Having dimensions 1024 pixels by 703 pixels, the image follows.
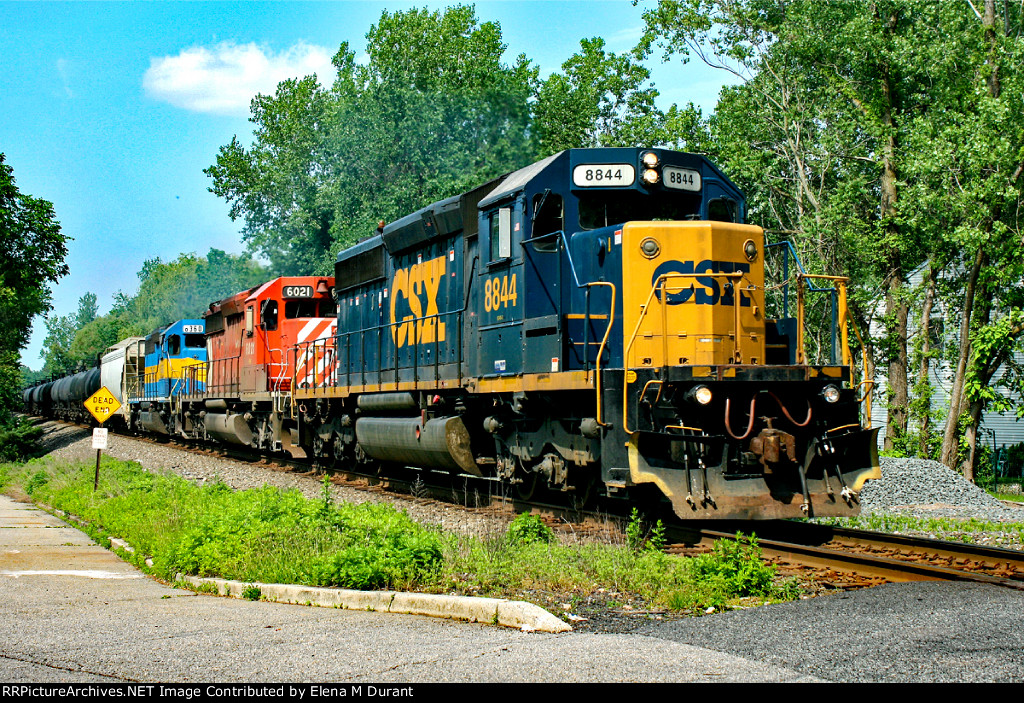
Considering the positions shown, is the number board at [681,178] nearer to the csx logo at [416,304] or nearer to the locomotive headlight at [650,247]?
the locomotive headlight at [650,247]

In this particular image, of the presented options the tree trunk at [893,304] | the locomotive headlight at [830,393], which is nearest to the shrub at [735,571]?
the locomotive headlight at [830,393]

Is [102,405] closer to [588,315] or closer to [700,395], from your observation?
[588,315]

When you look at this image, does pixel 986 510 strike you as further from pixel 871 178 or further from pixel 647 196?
pixel 871 178

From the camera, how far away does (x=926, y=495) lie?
14000 millimetres

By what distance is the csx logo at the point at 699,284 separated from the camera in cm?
917

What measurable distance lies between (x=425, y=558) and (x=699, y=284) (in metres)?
3.88

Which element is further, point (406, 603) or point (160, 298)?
point (160, 298)

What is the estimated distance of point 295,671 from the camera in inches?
189

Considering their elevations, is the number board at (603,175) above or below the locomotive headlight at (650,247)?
above

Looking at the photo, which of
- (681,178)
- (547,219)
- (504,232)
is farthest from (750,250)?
(504,232)

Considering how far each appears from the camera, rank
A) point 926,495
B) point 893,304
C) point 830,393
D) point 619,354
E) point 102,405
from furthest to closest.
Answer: point 893,304, point 102,405, point 926,495, point 619,354, point 830,393

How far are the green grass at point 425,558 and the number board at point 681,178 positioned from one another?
11.5 feet

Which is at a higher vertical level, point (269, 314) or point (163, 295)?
point (163, 295)

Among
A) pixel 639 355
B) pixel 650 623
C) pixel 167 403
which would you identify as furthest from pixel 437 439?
pixel 167 403
